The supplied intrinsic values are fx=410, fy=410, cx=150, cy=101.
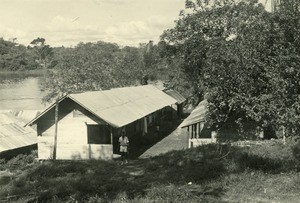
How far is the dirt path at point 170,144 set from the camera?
84.6ft

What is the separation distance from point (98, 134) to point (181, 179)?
1184 cm

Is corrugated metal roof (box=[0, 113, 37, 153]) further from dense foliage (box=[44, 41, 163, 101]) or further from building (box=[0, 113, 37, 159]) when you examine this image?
dense foliage (box=[44, 41, 163, 101])

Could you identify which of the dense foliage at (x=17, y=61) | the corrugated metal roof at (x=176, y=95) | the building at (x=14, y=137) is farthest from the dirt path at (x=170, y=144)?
the dense foliage at (x=17, y=61)

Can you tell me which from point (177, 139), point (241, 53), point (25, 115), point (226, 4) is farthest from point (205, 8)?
point (25, 115)

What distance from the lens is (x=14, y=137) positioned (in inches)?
1050

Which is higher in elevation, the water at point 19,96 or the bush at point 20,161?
the water at point 19,96

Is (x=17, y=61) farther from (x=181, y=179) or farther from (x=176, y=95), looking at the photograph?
(x=181, y=179)

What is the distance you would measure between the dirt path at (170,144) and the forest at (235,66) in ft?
13.2

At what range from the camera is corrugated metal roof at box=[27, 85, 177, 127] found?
23.2m

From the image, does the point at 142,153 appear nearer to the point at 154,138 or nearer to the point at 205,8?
the point at 154,138

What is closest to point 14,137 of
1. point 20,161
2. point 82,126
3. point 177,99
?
point 20,161

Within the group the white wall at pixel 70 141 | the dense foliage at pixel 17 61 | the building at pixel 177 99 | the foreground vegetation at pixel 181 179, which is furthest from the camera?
the dense foliage at pixel 17 61

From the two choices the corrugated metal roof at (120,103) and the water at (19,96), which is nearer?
the corrugated metal roof at (120,103)

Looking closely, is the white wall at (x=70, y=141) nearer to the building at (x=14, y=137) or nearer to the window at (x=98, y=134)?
the window at (x=98, y=134)
